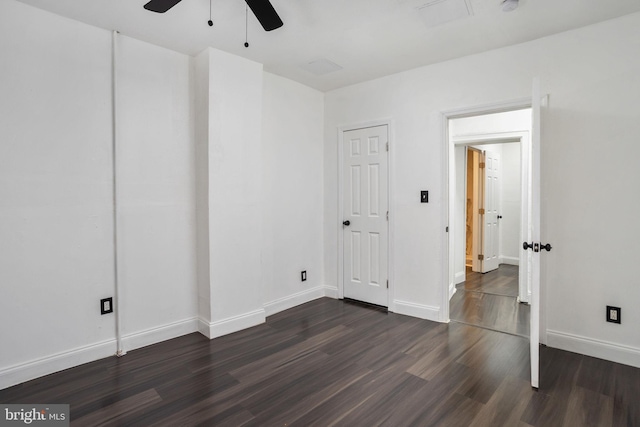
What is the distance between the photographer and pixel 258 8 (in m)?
1.89

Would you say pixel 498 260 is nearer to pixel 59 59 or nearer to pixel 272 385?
pixel 272 385

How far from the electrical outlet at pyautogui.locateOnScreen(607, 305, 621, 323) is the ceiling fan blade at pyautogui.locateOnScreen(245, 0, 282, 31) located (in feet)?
Result: 10.6

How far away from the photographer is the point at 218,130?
311 cm

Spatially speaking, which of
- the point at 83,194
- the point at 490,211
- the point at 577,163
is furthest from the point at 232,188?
the point at 490,211

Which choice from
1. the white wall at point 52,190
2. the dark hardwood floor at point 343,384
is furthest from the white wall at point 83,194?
the dark hardwood floor at point 343,384

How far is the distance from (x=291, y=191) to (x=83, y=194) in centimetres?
203

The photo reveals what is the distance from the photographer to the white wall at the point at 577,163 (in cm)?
255

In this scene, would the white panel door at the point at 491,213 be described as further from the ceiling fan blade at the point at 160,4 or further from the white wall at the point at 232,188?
the ceiling fan blade at the point at 160,4

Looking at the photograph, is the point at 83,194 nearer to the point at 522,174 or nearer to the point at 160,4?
the point at 160,4

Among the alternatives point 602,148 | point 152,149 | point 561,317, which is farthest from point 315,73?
point 561,317

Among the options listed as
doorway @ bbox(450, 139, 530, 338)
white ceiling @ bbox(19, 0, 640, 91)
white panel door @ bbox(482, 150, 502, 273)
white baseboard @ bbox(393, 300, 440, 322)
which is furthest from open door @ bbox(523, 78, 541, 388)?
white panel door @ bbox(482, 150, 502, 273)

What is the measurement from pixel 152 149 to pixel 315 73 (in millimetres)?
1859

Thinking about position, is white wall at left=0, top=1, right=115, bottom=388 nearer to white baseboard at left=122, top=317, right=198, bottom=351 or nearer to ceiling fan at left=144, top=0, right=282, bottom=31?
white baseboard at left=122, top=317, right=198, bottom=351

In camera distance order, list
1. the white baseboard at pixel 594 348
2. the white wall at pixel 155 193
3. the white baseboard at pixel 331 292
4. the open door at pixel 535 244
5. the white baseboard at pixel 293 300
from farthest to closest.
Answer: the white baseboard at pixel 331 292
the white baseboard at pixel 293 300
the white wall at pixel 155 193
the white baseboard at pixel 594 348
the open door at pixel 535 244
